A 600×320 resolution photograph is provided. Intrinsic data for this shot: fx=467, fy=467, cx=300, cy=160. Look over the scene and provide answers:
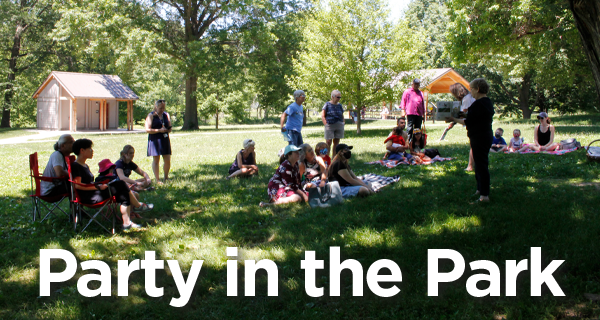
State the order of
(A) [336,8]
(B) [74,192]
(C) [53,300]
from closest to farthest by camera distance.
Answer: (C) [53,300] → (B) [74,192] → (A) [336,8]

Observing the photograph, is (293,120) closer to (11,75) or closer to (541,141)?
(541,141)

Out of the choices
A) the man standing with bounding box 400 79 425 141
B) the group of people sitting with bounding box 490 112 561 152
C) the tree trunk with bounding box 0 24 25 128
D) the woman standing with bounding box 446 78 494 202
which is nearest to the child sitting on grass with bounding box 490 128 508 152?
the group of people sitting with bounding box 490 112 561 152

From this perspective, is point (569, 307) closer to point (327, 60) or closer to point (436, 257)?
point (436, 257)

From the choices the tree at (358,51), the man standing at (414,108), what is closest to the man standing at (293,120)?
the man standing at (414,108)

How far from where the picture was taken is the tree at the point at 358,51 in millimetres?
21688

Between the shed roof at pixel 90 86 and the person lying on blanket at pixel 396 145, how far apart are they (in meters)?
29.0

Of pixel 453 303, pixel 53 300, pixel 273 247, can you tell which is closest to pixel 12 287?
pixel 53 300

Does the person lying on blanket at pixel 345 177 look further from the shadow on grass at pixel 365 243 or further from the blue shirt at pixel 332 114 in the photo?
the blue shirt at pixel 332 114

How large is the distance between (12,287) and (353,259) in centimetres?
339

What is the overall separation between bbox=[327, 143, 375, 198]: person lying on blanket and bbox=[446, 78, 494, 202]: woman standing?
68.7 inches

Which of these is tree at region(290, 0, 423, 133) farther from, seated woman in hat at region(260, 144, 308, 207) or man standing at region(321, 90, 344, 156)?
seated woman in hat at region(260, 144, 308, 207)

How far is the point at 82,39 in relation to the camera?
1191 inches

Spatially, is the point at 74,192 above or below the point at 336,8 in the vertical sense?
below

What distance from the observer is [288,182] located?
7.71 metres
